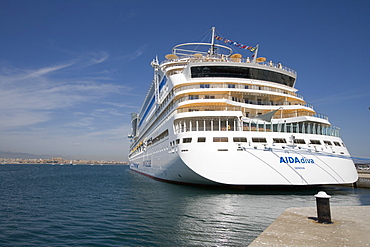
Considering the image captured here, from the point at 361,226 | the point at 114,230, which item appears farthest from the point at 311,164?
the point at 114,230

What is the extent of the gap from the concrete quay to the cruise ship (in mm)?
9008

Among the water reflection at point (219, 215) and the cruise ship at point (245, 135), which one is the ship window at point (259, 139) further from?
the water reflection at point (219, 215)

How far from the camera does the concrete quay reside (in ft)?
24.6

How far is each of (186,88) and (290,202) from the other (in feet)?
47.1

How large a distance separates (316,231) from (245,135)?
42.9ft

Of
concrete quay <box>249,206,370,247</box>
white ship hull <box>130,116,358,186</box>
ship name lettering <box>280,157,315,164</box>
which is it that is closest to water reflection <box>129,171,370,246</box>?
white ship hull <box>130,116,358,186</box>

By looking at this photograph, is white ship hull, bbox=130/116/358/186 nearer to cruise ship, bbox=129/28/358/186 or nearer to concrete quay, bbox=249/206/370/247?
cruise ship, bbox=129/28/358/186

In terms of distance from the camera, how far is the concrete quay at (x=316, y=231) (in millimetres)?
7490

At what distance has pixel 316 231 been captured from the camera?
338 inches

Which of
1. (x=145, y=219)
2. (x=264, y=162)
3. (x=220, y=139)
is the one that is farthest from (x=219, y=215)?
(x=220, y=139)

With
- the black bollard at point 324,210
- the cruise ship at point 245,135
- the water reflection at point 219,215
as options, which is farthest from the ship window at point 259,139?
the black bollard at point 324,210

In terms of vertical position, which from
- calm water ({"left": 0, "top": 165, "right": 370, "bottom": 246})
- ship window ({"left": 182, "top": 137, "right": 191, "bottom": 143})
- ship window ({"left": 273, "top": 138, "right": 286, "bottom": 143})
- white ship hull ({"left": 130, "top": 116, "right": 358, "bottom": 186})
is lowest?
calm water ({"left": 0, "top": 165, "right": 370, "bottom": 246})

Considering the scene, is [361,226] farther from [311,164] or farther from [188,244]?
[311,164]

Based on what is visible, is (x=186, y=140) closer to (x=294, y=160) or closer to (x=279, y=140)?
(x=279, y=140)
